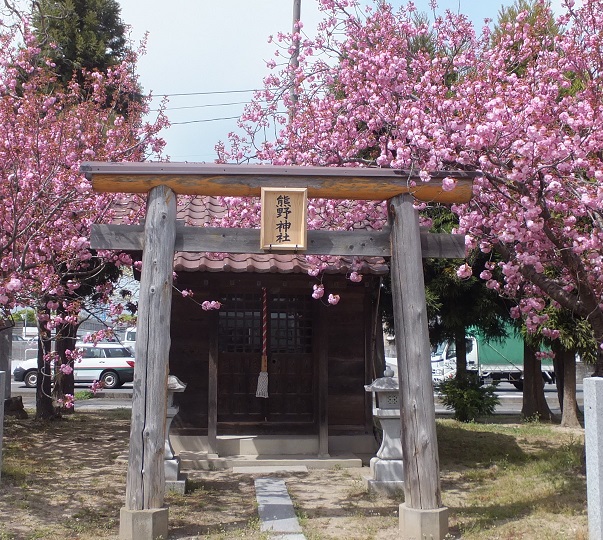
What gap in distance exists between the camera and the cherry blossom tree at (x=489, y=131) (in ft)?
21.8

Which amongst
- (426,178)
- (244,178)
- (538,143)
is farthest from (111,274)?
(538,143)

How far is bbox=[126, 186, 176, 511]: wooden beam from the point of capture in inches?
231

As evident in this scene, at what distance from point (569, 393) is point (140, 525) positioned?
37.0 ft

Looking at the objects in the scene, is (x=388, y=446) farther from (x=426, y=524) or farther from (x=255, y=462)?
(x=426, y=524)

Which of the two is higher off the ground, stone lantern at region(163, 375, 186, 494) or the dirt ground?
stone lantern at region(163, 375, 186, 494)

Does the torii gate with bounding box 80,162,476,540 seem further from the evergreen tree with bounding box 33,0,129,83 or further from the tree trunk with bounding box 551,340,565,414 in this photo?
the evergreen tree with bounding box 33,0,129,83

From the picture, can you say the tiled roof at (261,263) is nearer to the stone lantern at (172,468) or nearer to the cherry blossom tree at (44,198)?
the cherry blossom tree at (44,198)

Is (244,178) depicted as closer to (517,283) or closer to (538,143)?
(538,143)

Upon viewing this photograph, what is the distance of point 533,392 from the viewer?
15656 millimetres

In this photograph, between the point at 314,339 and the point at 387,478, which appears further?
the point at 314,339

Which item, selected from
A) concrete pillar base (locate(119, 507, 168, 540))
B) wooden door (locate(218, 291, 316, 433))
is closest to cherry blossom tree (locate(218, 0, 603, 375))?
wooden door (locate(218, 291, 316, 433))

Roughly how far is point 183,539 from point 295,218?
3.12 metres

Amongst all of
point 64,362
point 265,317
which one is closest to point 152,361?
point 265,317

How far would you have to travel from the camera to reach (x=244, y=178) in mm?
6477
